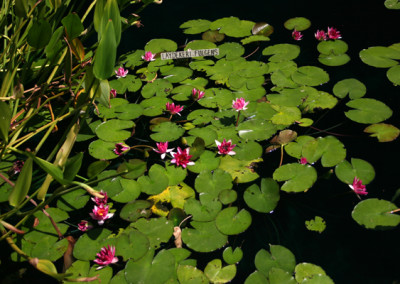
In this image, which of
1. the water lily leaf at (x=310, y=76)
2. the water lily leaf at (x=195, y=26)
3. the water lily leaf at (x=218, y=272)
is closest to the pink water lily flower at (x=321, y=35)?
the water lily leaf at (x=310, y=76)

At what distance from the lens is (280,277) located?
3.89 ft

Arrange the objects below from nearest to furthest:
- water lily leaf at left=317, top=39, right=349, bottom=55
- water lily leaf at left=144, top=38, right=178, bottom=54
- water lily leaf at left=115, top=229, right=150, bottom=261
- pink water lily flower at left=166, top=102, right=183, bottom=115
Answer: water lily leaf at left=115, top=229, right=150, bottom=261 < pink water lily flower at left=166, top=102, right=183, bottom=115 < water lily leaf at left=317, top=39, right=349, bottom=55 < water lily leaf at left=144, top=38, right=178, bottom=54

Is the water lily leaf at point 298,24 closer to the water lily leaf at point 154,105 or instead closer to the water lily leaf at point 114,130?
the water lily leaf at point 154,105

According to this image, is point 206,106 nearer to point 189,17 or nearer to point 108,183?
point 108,183

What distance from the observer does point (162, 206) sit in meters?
1.44

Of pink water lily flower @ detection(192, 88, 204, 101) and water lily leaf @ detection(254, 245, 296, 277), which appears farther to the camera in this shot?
pink water lily flower @ detection(192, 88, 204, 101)

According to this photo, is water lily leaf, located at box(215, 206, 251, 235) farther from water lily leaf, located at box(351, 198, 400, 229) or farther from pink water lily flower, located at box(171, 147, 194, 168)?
water lily leaf, located at box(351, 198, 400, 229)

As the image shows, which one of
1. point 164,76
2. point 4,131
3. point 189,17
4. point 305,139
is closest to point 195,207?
point 305,139

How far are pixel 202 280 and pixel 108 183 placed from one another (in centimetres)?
59

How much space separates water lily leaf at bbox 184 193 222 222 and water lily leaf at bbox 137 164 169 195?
14 centimetres

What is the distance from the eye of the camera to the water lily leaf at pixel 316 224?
138 centimetres

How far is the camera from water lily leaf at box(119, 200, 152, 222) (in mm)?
1406

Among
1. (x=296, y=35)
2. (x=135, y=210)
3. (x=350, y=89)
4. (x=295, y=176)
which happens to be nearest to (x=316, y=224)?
(x=295, y=176)

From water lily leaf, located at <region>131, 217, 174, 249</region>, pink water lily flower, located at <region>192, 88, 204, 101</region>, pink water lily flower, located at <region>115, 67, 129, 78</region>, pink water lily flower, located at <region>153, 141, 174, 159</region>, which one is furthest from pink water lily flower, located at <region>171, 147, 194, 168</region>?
pink water lily flower, located at <region>115, 67, 129, 78</region>
